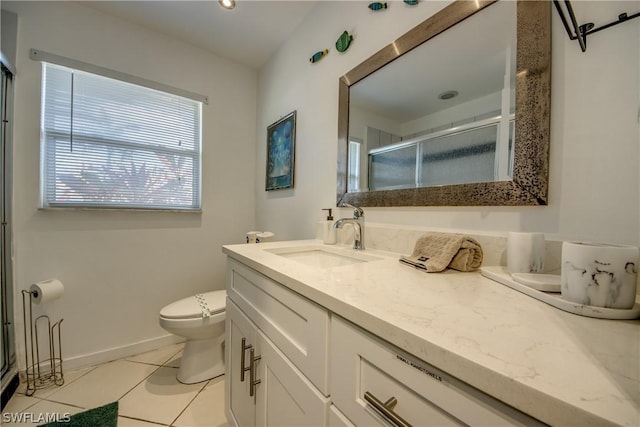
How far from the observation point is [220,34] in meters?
1.81

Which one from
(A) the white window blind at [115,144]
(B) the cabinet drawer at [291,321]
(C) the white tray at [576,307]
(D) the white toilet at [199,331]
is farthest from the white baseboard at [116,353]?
(C) the white tray at [576,307]

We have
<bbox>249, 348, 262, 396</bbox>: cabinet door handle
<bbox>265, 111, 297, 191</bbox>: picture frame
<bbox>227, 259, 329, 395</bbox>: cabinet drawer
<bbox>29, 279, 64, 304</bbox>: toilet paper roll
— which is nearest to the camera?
<bbox>227, 259, 329, 395</bbox>: cabinet drawer

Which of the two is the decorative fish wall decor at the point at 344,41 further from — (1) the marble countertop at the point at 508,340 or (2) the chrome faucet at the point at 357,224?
(1) the marble countertop at the point at 508,340

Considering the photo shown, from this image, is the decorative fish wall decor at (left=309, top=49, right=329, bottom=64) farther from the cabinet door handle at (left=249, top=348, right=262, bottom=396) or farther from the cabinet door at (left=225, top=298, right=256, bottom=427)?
the cabinet door handle at (left=249, top=348, right=262, bottom=396)

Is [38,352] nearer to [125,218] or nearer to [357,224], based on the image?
[125,218]

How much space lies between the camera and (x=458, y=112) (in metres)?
0.86

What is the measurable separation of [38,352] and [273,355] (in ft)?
5.83

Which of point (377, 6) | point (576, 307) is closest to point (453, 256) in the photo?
point (576, 307)

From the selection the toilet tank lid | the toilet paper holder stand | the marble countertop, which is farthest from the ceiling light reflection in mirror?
the toilet paper holder stand

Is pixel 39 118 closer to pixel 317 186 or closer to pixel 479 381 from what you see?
pixel 317 186

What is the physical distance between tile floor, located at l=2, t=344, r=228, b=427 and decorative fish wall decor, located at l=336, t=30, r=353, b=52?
81.0 inches

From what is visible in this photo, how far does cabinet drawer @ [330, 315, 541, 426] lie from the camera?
0.29 metres

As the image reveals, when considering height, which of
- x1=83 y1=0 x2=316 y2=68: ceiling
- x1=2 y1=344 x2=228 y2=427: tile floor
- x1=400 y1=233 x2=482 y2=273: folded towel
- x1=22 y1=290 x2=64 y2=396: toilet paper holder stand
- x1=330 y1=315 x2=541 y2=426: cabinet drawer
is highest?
x1=83 y1=0 x2=316 y2=68: ceiling

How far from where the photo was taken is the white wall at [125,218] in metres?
1.42
